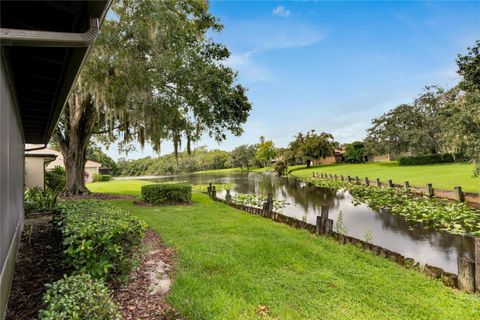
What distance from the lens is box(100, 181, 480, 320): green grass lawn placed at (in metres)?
3.55

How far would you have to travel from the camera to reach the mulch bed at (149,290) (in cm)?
331

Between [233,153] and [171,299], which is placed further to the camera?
[233,153]

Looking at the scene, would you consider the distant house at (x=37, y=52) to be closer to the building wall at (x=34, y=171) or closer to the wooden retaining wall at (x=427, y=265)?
the wooden retaining wall at (x=427, y=265)

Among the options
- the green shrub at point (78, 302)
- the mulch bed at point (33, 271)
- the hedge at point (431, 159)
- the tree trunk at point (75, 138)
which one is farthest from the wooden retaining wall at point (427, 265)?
the hedge at point (431, 159)

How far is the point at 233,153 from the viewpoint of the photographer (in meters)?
76.1

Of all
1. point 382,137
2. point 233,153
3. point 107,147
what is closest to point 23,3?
point 107,147

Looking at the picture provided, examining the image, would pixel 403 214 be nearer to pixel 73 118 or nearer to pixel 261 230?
pixel 261 230

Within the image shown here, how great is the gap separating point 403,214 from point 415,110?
32.5m

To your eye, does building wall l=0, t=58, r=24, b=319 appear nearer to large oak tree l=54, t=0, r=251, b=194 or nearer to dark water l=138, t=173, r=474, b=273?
large oak tree l=54, t=0, r=251, b=194

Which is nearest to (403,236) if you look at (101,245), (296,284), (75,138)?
(296,284)

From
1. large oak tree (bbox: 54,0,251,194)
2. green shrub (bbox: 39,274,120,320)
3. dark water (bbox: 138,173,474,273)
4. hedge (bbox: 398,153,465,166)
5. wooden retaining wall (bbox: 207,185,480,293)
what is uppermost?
large oak tree (bbox: 54,0,251,194)

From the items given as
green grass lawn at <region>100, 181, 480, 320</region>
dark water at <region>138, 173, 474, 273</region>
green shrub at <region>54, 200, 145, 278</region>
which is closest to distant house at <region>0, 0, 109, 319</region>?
green shrub at <region>54, 200, 145, 278</region>

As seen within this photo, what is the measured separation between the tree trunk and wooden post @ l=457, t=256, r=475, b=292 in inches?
557

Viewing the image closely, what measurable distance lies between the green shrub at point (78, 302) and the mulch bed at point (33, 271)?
55cm
